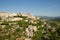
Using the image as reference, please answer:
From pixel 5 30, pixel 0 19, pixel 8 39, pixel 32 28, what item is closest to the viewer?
pixel 8 39

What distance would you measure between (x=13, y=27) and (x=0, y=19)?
32.7ft

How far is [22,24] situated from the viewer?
5816 centimetres

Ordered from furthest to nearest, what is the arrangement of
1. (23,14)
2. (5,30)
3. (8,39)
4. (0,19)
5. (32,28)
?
(23,14) < (0,19) < (32,28) < (5,30) < (8,39)

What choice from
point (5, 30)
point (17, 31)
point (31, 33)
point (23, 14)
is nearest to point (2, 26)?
point (5, 30)

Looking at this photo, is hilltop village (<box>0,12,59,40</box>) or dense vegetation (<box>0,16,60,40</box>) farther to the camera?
hilltop village (<box>0,12,59,40</box>)

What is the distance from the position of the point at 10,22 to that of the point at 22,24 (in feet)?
16.5

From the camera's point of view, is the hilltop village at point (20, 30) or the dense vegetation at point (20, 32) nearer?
the dense vegetation at point (20, 32)

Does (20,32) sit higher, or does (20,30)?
(20,30)

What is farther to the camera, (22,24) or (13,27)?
(22,24)

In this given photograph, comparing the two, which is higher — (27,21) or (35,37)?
(27,21)

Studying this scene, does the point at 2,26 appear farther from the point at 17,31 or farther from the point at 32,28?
the point at 32,28

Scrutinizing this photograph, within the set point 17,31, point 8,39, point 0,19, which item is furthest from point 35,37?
point 0,19

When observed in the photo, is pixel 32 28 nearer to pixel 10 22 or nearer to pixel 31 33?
pixel 31 33

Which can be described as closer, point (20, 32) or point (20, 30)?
point (20, 32)
